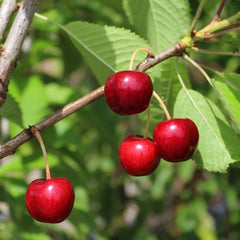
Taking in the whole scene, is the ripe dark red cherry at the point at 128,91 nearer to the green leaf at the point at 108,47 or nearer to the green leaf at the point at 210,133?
the green leaf at the point at 108,47

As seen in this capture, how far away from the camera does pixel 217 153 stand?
4.10 ft

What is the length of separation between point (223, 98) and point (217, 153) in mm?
240

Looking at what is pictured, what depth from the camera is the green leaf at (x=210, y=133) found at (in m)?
1.24

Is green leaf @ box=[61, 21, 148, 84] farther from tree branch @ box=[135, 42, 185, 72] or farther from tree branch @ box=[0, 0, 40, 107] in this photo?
tree branch @ box=[0, 0, 40, 107]

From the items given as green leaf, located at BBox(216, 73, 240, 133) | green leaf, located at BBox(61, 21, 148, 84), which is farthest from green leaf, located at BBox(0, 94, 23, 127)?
green leaf, located at BBox(216, 73, 240, 133)

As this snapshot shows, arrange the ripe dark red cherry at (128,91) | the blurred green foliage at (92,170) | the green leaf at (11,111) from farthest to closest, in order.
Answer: the blurred green foliage at (92,170) → the green leaf at (11,111) → the ripe dark red cherry at (128,91)

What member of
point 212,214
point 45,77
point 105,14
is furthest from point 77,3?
Result: point 212,214

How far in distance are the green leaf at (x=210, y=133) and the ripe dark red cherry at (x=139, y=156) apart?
0.18m

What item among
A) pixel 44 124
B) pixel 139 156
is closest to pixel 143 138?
pixel 139 156

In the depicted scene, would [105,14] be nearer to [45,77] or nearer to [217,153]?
[45,77]

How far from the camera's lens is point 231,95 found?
3.81 ft

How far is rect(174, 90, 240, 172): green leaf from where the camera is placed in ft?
4.06

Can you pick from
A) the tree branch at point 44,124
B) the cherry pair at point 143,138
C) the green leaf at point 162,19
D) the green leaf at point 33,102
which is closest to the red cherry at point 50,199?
the tree branch at point 44,124

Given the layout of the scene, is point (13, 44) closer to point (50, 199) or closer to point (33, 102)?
point (50, 199)
